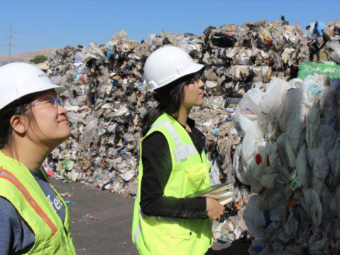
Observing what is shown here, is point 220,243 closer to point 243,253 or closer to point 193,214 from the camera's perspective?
point 243,253

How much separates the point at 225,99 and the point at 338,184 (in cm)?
360

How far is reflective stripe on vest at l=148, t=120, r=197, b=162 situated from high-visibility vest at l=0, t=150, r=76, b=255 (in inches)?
25.3

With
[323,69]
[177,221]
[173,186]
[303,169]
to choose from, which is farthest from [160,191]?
[323,69]

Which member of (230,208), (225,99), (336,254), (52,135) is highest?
(52,135)

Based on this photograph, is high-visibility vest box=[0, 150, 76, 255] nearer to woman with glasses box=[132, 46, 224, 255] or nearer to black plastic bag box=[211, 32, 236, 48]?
woman with glasses box=[132, 46, 224, 255]

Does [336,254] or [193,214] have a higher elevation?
[193,214]

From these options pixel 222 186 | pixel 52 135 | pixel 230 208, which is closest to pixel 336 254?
pixel 222 186

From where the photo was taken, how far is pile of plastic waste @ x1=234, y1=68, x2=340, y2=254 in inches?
85.4

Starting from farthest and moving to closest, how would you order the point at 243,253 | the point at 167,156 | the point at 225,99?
the point at 225,99 < the point at 243,253 < the point at 167,156

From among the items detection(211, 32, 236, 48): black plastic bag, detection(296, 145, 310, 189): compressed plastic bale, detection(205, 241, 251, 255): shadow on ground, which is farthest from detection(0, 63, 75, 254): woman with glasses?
detection(211, 32, 236, 48): black plastic bag

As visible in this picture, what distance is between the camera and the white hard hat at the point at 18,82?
1.15 meters

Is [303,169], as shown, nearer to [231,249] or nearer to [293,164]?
[293,164]

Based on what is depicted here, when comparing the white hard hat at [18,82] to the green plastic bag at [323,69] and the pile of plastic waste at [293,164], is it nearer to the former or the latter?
the pile of plastic waste at [293,164]

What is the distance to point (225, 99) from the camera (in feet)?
18.4
